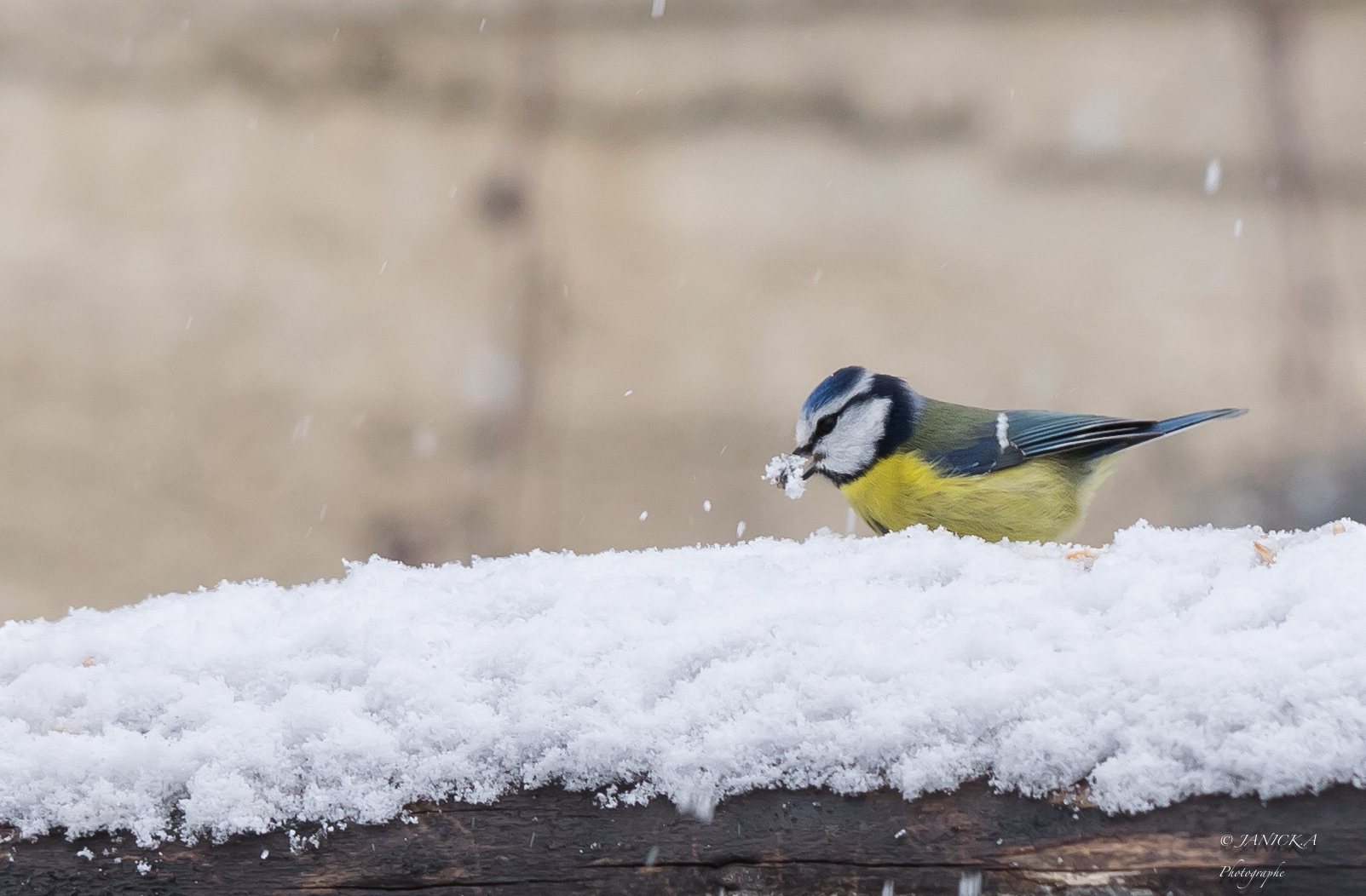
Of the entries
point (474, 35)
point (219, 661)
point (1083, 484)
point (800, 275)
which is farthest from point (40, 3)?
point (1083, 484)

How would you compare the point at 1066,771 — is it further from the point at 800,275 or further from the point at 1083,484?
the point at 800,275

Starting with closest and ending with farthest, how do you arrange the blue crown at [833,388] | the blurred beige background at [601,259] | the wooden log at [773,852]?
the wooden log at [773,852], the blue crown at [833,388], the blurred beige background at [601,259]

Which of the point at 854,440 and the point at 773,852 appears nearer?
the point at 773,852

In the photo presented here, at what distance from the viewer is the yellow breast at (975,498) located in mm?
1843

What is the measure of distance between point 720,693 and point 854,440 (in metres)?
1.17

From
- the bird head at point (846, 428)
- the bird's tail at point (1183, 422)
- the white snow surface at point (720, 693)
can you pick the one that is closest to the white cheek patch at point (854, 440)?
the bird head at point (846, 428)

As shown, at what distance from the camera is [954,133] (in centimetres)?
318

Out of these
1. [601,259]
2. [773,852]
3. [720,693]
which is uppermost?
[601,259]

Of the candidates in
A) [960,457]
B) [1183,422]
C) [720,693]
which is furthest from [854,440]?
[720,693]

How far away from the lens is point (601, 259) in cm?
327

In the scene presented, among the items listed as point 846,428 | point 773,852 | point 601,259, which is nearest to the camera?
point 773,852

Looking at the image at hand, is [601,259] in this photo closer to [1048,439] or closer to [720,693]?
[1048,439]

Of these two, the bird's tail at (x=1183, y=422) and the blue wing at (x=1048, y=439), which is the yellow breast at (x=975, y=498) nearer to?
the blue wing at (x=1048, y=439)

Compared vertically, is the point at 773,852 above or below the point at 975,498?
below
